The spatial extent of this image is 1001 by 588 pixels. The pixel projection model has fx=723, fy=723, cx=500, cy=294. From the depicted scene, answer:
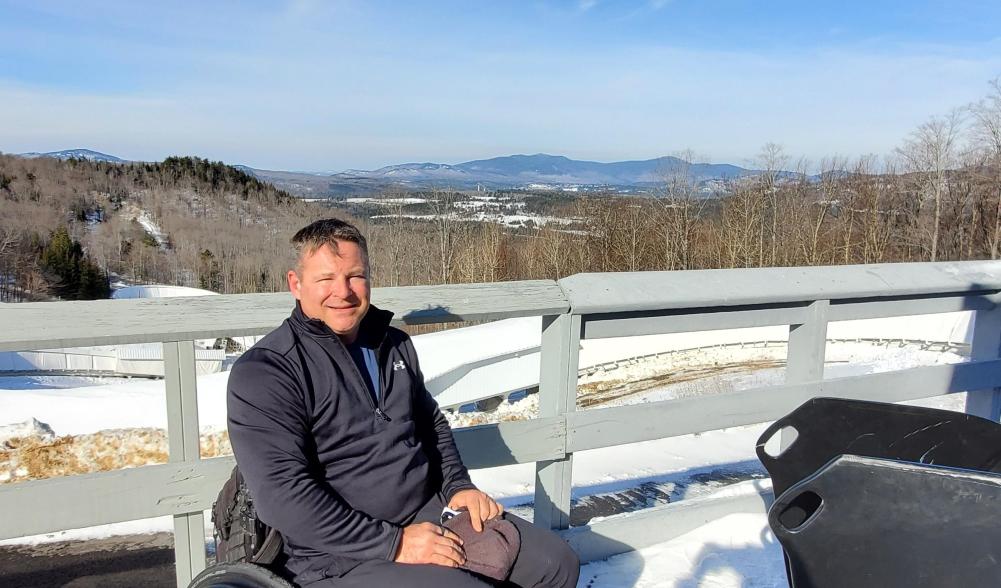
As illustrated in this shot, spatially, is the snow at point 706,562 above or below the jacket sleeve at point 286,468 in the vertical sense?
below

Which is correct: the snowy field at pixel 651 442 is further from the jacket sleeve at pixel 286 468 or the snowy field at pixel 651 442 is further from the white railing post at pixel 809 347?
the jacket sleeve at pixel 286 468

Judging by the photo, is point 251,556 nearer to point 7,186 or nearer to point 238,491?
point 238,491

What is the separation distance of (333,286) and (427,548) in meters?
0.76

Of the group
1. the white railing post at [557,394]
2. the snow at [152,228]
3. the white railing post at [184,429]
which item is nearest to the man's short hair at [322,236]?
the white railing post at [184,429]

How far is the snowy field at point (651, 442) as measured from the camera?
3020 millimetres

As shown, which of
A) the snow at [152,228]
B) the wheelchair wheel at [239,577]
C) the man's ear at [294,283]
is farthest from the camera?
the snow at [152,228]

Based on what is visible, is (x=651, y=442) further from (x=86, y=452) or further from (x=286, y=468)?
(x=86, y=452)

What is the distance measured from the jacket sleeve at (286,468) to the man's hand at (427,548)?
3 centimetres

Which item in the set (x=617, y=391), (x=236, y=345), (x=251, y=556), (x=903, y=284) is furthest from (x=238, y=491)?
(x=236, y=345)

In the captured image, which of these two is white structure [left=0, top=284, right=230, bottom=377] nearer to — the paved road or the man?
the paved road

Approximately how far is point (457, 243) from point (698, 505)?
155 feet

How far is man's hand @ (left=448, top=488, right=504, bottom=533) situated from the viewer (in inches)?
84.3

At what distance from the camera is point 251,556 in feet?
5.93

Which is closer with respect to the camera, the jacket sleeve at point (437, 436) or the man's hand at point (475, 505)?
the man's hand at point (475, 505)
